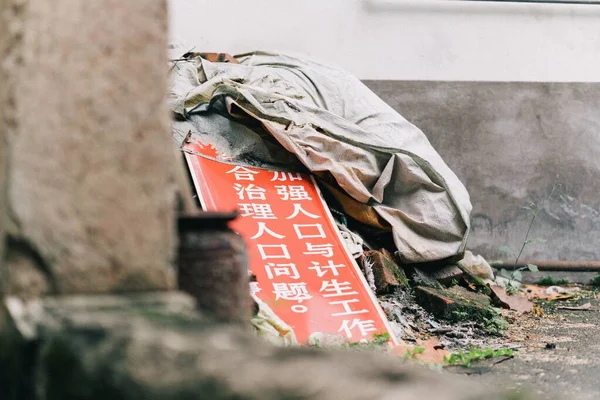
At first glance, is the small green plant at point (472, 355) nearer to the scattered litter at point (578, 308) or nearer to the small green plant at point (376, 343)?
the small green plant at point (376, 343)

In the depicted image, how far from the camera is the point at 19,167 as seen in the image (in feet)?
5.72

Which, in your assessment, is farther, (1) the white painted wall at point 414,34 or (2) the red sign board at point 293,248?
(1) the white painted wall at point 414,34

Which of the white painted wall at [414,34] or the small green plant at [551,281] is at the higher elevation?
the white painted wall at [414,34]

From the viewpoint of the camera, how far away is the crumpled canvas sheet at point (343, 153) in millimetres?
4574

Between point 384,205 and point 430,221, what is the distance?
0.29m

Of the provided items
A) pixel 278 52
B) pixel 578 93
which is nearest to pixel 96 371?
pixel 278 52

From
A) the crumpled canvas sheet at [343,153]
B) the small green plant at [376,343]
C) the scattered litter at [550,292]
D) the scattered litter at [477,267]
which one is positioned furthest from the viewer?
the scattered litter at [550,292]

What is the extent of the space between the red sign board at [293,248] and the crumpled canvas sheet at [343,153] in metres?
0.17

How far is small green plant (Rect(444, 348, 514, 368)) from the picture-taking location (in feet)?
11.8

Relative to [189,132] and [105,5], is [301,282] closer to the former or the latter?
[189,132]

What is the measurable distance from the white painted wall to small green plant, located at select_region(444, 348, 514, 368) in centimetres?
293

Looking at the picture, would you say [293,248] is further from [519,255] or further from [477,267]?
[519,255]

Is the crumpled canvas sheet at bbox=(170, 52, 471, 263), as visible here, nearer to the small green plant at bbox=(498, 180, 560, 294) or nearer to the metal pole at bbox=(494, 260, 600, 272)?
the small green plant at bbox=(498, 180, 560, 294)

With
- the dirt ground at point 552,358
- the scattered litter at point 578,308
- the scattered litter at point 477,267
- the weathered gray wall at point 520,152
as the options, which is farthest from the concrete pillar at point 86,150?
the weathered gray wall at point 520,152
